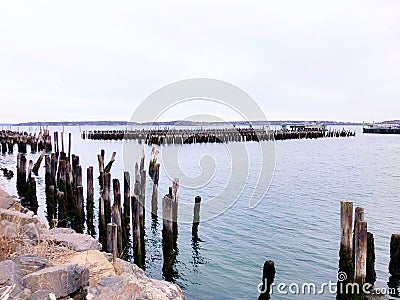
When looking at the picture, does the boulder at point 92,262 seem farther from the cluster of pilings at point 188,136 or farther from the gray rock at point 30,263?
the cluster of pilings at point 188,136

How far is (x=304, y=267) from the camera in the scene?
1136 cm

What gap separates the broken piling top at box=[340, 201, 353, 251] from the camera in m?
9.09

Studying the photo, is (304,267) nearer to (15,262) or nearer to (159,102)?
(159,102)

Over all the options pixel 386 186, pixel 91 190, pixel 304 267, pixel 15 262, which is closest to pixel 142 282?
pixel 15 262

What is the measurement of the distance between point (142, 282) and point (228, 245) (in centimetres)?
700

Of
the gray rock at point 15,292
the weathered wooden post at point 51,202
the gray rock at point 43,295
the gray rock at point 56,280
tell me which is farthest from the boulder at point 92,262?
the weathered wooden post at point 51,202

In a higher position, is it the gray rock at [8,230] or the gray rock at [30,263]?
the gray rock at [8,230]

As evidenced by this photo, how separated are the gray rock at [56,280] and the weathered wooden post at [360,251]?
6.17 metres

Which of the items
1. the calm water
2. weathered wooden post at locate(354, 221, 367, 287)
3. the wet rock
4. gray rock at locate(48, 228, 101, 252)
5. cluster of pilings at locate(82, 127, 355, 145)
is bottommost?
the calm water

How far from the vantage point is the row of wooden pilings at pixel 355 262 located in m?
8.92

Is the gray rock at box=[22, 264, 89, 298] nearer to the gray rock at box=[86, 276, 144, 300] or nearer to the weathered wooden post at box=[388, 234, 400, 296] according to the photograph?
the gray rock at box=[86, 276, 144, 300]

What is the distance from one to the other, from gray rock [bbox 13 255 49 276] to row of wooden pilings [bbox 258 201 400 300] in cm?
524

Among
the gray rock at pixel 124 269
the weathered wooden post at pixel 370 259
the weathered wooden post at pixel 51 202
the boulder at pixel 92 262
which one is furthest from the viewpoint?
the weathered wooden post at pixel 51 202

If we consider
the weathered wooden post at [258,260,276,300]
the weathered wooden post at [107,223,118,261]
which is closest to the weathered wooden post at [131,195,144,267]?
the weathered wooden post at [107,223,118,261]
